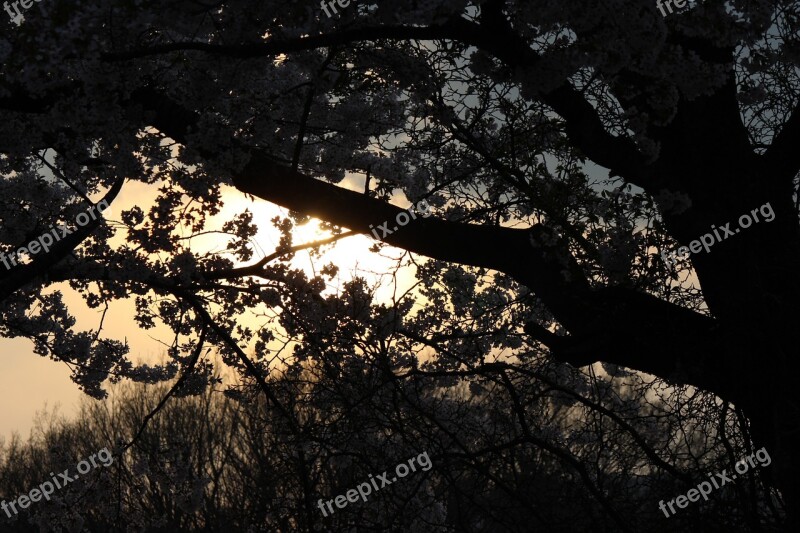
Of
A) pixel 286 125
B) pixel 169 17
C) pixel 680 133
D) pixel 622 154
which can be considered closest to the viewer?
pixel 169 17

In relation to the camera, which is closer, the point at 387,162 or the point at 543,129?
the point at 543,129

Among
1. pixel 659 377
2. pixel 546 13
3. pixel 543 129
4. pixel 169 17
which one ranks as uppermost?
pixel 543 129

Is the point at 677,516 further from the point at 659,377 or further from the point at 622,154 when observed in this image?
the point at 622,154

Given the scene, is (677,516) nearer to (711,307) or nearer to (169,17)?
(711,307)

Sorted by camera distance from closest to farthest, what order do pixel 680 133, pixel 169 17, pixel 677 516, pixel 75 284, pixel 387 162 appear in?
pixel 169 17, pixel 677 516, pixel 680 133, pixel 75 284, pixel 387 162

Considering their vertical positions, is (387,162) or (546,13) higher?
(387,162)

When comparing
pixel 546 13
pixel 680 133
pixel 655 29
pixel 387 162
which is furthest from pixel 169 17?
pixel 387 162

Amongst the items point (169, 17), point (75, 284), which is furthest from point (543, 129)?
point (75, 284)

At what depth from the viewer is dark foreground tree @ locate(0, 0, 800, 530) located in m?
5.11

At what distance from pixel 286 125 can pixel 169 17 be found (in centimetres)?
349

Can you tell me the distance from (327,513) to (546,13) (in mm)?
4810

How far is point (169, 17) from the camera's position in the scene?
4531mm

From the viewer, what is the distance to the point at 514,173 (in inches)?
288

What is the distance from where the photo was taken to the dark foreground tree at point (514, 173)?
5.11 m
